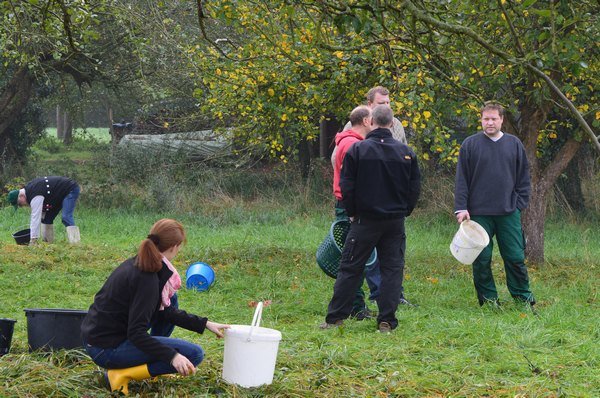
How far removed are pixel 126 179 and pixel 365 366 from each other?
15252 millimetres

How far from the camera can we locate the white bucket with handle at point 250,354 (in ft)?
15.1

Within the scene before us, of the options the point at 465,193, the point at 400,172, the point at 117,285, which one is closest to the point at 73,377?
the point at 117,285

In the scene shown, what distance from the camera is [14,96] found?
19844mm

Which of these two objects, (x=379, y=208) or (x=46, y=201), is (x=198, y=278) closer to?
(x=379, y=208)

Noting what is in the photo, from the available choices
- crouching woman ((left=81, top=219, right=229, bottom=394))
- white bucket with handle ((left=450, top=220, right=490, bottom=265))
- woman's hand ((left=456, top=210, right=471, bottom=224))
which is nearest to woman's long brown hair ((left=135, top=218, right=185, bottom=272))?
crouching woman ((left=81, top=219, right=229, bottom=394))

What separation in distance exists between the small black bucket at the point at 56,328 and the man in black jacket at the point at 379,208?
7.02 feet

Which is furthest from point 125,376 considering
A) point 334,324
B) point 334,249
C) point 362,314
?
point 334,249

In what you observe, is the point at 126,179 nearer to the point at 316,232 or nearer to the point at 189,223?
the point at 189,223

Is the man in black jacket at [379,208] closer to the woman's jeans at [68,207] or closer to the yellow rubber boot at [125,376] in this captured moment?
the yellow rubber boot at [125,376]

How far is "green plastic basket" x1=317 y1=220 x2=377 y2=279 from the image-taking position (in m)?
7.25

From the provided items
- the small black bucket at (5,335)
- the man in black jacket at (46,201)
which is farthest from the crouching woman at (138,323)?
the man in black jacket at (46,201)

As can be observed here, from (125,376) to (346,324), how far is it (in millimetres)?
2550

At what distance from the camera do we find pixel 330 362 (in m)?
5.29

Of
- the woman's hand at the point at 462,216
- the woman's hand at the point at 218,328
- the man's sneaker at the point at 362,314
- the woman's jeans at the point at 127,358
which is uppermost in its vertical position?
the woman's hand at the point at 462,216
